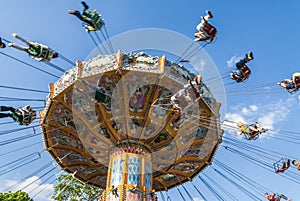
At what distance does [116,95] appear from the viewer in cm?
1288

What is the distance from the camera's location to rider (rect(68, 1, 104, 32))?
9.06 m

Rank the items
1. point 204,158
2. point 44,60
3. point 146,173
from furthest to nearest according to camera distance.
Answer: point 204,158, point 146,173, point 44,60

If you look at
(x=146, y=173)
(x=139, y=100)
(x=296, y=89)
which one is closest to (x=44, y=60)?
(x=139, y=100)

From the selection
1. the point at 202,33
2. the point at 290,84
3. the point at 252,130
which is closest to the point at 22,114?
the point at 202,33

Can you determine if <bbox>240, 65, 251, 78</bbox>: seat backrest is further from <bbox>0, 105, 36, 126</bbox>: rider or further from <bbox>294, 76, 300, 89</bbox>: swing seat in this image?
<bbox>0, 105, 36, 126</bbox>: rider

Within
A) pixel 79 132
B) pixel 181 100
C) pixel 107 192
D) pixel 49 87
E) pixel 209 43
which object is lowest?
pixel 107 192

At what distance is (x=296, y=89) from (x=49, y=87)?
947cm

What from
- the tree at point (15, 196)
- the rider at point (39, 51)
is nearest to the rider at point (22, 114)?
the rider at point (39, 51)

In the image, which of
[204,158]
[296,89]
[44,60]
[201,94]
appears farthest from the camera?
[204,158]

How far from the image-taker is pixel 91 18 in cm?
938

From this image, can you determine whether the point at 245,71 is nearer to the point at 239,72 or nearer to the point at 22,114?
the point at 239,72

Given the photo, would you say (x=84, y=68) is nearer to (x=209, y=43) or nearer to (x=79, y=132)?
(x=79, y=132)

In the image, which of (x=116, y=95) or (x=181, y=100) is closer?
(x=181, y=100)

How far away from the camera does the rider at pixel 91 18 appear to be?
29.7 ft
